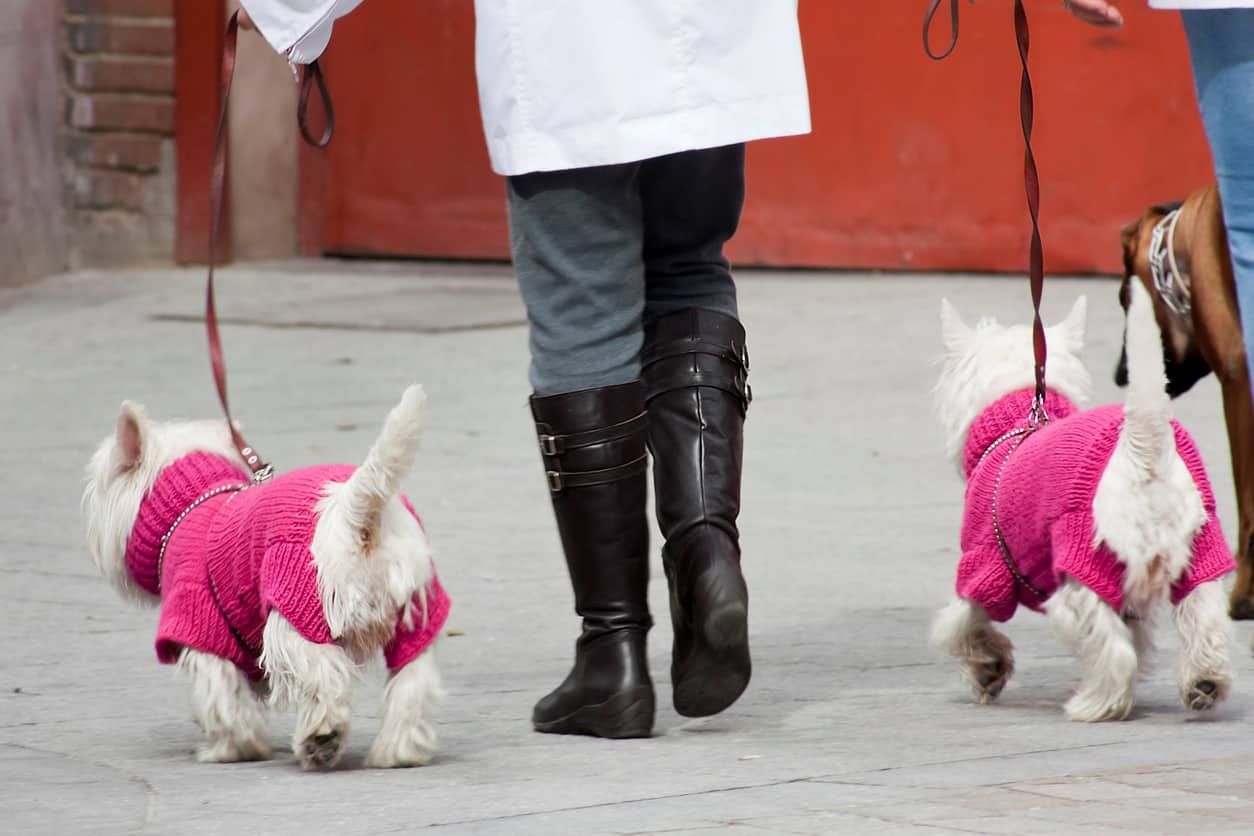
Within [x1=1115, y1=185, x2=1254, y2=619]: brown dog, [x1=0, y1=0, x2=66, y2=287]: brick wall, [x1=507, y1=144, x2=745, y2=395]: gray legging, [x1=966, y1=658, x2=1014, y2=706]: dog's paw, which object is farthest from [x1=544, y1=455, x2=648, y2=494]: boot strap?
[x1=0, y1=0, x2=66, y2=287]: brick wall

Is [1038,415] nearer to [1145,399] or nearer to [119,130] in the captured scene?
[1145,399]

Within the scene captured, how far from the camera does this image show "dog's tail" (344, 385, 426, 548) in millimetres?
2857

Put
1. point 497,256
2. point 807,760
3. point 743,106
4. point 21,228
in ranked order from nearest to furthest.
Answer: point 807,760 → point 743,106 → point 21,228 → point 497,256

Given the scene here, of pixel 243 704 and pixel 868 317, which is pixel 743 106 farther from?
pixel 868 317

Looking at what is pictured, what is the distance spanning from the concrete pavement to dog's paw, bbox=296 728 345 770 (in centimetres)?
4

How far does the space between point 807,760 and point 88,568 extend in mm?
2199

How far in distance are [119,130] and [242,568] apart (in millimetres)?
7781

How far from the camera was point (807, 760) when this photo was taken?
9.77ft

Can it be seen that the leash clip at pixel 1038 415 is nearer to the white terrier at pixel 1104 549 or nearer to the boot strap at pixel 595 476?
the white terrier at pixel 1104 549

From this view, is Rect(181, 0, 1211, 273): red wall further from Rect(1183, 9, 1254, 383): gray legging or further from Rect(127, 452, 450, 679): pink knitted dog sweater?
Rect(127, 452, 450, 679): pink knitted dog sweater

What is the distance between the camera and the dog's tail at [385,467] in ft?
9.37

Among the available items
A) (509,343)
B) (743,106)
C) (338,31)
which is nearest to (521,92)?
(743,106)

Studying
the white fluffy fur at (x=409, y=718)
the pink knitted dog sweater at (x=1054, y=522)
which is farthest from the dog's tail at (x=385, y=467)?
the pink knitted dog sweater at (x=1054, y=522)

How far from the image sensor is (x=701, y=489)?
3254 millimetres
